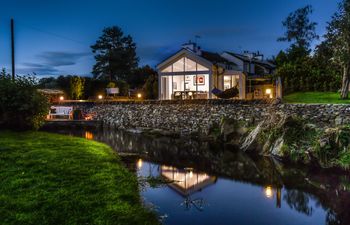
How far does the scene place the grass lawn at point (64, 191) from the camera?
5973 mm

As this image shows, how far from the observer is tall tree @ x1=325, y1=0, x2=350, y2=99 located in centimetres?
2006

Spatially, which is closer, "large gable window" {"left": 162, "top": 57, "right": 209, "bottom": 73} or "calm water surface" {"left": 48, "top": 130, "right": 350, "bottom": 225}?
"calm water surface" {"left": 48, "top": 130, "right": 350, "bottom": 225}

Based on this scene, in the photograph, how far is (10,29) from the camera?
2425 centimetres

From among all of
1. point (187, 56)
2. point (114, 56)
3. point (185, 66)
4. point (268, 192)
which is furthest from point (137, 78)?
point (268, 192)

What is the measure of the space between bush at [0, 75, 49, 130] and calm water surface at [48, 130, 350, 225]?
18.2 feet

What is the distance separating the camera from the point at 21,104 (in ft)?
55.5

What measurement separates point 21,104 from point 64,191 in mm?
11365

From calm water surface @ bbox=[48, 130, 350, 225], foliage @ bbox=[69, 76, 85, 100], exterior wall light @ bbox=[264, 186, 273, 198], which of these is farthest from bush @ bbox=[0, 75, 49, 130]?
foliage @ bbox=[69, 76, 85, 100]

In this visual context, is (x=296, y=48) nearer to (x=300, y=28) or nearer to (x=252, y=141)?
(x=300, y=28)

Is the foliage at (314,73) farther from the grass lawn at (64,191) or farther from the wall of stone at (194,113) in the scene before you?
the grass lawn at (64,191)

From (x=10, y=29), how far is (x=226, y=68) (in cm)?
1854

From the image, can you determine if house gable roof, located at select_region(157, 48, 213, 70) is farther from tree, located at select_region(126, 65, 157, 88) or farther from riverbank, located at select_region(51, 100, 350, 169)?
tree, located at select_region(126, 65, 157, 88)

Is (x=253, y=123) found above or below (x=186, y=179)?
above

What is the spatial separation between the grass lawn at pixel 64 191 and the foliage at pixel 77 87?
2861cm
